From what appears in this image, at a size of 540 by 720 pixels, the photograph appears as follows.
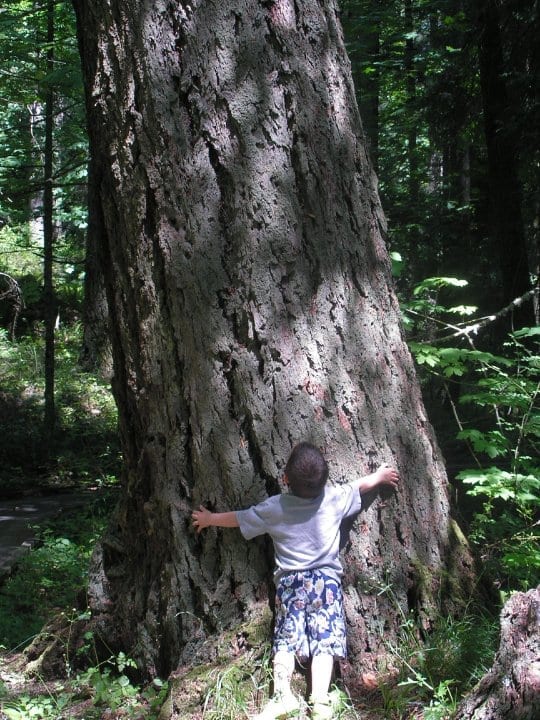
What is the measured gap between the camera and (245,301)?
3.57m

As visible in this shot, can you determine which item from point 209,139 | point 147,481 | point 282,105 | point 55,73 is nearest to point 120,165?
point 209,139

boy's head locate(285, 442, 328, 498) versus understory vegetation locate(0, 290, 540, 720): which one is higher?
boy's head locate(285, 442, 328, 498)

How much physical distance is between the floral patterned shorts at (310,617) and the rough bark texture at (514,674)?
776 millimetres

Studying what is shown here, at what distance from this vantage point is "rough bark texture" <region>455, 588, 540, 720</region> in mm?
2459

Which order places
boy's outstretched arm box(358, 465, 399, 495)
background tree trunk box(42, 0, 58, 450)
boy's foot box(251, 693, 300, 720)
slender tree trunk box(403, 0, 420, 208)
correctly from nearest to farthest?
boy's foot box(251, 693, 300, 720) < boy's outstretched arm box(358, 465, 399, 495) < background tree trunk box(42, 0, 58, 450) < slender tree trunk box(403, 0, 420, 208)

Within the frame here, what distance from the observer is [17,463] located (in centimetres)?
1257

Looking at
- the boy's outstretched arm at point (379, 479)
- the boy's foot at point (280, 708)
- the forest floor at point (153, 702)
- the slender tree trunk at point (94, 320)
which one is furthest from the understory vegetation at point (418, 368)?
the boy's outstretched arm at point (379, 479)

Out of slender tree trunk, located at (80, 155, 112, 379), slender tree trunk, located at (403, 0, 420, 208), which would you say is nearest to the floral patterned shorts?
slender tree trunk, located at (80, 155, 112, 379)

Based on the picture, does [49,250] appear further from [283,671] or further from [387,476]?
[283,671]

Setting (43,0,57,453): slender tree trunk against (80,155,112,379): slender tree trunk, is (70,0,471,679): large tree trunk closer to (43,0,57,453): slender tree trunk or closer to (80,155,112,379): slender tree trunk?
(43,0,57,453): slender tree trunk

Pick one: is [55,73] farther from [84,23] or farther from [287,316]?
[287,316]

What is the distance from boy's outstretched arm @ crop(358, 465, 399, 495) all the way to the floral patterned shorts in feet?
1.59

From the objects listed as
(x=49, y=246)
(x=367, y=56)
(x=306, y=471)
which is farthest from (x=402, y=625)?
(x=367, y=56)

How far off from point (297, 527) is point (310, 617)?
0.43m
